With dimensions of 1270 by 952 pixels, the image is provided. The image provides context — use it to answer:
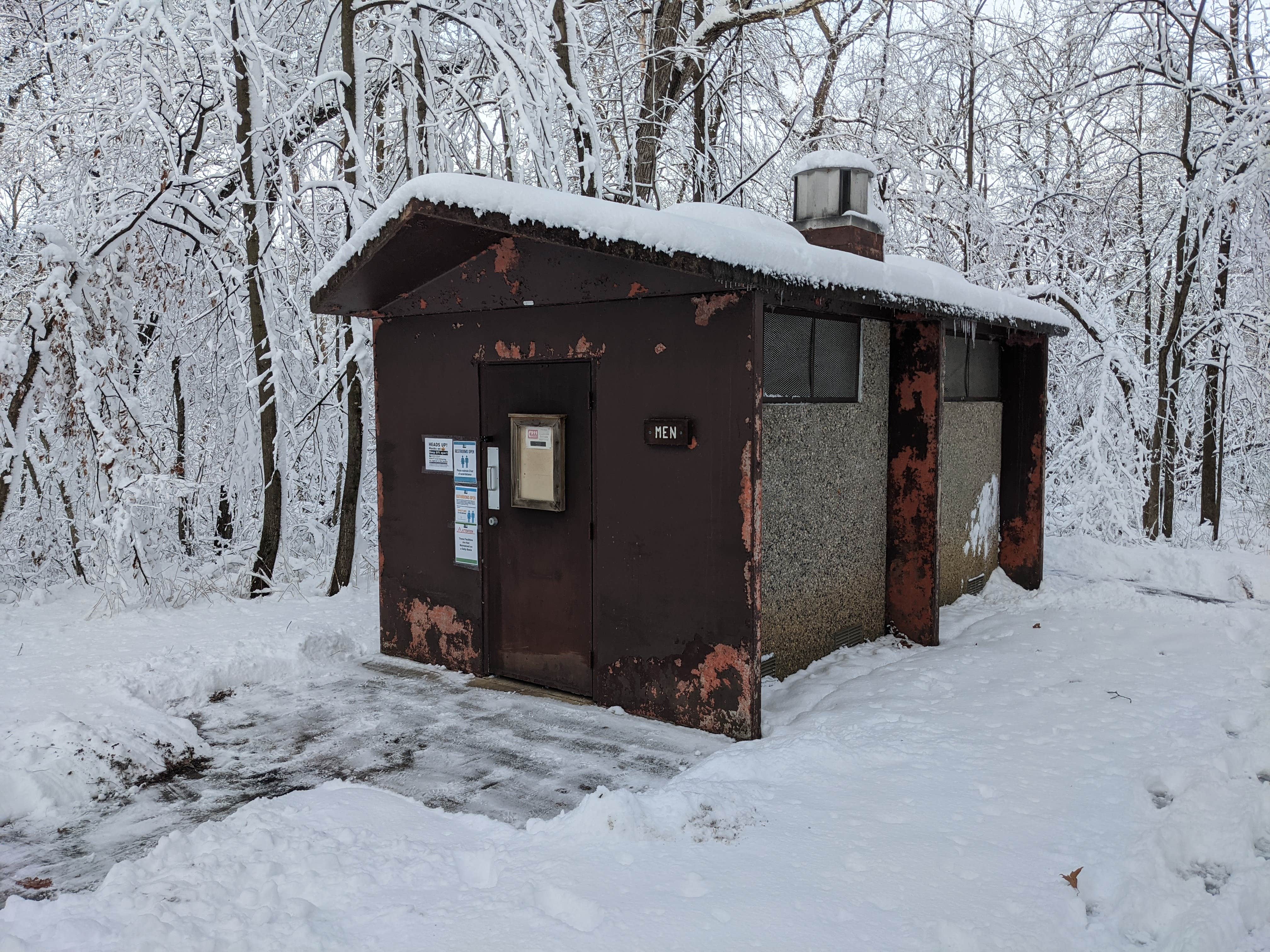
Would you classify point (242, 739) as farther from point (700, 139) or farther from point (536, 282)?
point (700, 139)

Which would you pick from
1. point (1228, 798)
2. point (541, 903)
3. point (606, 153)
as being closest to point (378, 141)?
point (606, 153)

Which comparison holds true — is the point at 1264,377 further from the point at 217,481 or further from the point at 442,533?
the point at 217,481

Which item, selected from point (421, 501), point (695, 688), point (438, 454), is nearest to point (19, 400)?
point (421, 501)

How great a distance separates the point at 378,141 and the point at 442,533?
16.6 ft

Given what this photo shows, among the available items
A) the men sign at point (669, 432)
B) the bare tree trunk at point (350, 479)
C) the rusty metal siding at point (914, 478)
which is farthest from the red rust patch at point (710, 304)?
the bare tree trunk at point (350, 479)

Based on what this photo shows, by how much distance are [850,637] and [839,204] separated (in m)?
3.00

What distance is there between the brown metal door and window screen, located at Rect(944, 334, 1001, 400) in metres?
3.03

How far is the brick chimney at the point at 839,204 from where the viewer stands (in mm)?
6207

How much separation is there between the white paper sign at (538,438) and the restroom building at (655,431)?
2 centimetres

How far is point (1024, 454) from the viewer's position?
27.7 ft

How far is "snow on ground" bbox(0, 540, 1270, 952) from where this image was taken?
9.74 feet

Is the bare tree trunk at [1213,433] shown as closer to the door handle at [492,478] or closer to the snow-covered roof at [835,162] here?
the snow-covered roof at [835,162]

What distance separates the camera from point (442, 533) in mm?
6164

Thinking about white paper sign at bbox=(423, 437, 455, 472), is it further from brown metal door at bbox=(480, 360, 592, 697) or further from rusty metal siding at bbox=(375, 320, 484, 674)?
brown metal door at bbox=(480, 360, 592, 697)
